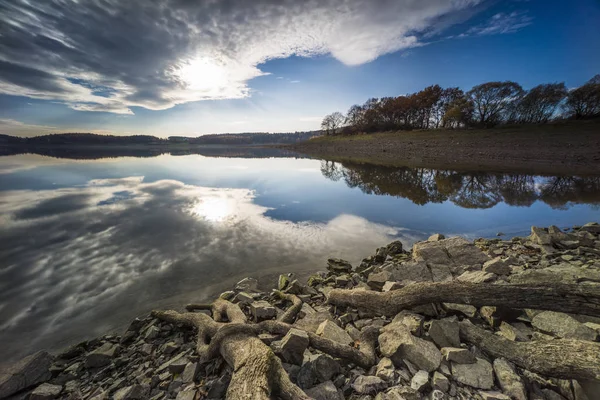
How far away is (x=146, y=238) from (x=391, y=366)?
10.8 meters

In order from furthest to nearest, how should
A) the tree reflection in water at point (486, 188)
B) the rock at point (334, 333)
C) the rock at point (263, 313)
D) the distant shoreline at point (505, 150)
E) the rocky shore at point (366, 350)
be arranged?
the distant shoreline at point (505, 150) → the tree reflection in water at point (486, 188) → the rock at point (263, 313) → the rock at point (334, 333) → the rocky shore at point (366, 350)

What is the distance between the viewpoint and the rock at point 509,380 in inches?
113

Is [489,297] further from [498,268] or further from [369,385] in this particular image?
[369,385]

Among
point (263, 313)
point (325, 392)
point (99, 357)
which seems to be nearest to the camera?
point (325, 392)

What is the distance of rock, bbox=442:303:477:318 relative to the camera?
443 cm

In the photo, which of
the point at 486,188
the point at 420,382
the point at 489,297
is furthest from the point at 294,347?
the point at 486,188

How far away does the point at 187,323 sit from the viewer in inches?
211

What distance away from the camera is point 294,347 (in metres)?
3.82

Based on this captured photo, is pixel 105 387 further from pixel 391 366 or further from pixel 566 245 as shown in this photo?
pixel 566 245

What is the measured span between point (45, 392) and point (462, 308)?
766cm

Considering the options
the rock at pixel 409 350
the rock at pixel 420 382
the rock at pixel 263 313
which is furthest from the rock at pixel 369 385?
the rock at pixel 263 313

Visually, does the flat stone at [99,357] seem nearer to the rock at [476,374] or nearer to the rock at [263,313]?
the rock at [263,313]

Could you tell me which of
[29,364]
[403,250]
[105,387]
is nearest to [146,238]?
[29,364]

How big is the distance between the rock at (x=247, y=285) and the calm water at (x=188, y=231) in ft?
Result: 1.59
